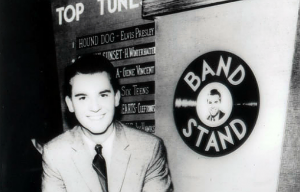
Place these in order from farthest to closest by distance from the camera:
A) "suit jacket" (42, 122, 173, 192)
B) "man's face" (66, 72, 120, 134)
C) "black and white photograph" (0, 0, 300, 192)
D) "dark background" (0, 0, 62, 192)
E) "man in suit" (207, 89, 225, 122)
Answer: "dark background" (0, 0, 62, 192)
"man's face" (66, 72, 120, 134)
"suit jacket" (42, 122, 173, 192)
"man in suit" (207, 89, 225, 122)
"black and white photograph" (0, 0, 300, 192)

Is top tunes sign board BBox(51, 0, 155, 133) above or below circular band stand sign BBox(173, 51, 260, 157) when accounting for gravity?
above

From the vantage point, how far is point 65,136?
6.73ft

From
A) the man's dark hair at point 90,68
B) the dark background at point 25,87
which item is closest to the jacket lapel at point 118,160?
the man's dark hair at point 90,68

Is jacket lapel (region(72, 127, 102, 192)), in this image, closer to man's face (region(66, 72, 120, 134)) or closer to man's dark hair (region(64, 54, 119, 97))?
man's face (region(66, 72, 120, 134))

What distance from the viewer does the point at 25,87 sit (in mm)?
2199

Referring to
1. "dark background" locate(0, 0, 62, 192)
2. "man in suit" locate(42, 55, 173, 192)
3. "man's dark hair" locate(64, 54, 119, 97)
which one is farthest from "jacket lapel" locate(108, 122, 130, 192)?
"dark background" locate(0, 0, 62, 192)

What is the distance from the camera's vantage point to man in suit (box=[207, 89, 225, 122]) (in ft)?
5.50

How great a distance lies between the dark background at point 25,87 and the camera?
2158mm

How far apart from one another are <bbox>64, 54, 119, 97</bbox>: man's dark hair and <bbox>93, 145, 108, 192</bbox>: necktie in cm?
27

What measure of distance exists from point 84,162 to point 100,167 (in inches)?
3.1

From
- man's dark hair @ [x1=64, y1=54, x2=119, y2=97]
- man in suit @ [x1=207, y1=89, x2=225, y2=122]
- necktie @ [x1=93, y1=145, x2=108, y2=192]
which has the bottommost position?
necktie @ [x1=93, y1=145, x2=108, y2=192]

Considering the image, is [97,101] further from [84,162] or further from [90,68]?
[84,162]

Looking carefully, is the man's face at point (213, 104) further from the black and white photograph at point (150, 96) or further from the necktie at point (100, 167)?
the necktie at point (100, 167)

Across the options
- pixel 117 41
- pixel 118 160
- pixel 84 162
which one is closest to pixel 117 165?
pixel 118 160
